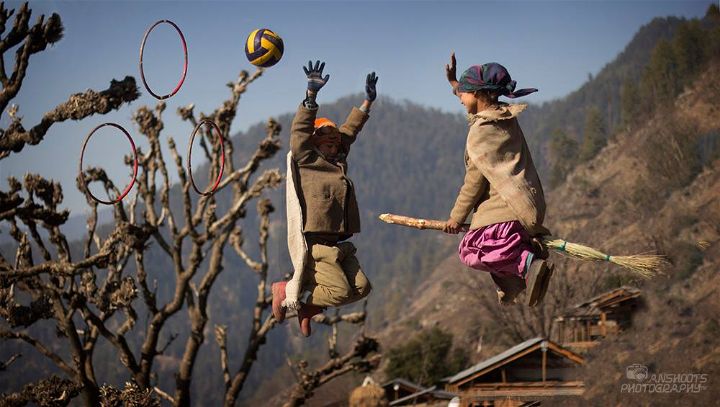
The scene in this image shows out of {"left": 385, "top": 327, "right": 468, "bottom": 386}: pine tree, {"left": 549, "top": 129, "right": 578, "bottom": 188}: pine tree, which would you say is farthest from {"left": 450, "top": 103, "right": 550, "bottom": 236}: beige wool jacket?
{"left": 549, "top": 129, "right": 578, "bottom": 188}: pine tree

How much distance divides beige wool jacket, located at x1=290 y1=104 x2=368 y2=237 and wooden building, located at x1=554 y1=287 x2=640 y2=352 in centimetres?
2437

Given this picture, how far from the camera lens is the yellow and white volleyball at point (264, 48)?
30.9 ft

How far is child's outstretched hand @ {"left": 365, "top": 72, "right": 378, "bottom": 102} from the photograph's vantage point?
29.8 ft

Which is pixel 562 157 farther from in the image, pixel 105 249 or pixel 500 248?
pixel 500 248

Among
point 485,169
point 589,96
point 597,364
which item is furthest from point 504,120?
point 589,96

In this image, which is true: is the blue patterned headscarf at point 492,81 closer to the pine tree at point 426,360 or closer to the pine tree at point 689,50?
the pine tree at point 426,360

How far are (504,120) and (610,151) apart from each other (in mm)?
76543

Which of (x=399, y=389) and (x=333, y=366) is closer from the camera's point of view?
(x=333, y=366)

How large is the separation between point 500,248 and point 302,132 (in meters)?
2.11

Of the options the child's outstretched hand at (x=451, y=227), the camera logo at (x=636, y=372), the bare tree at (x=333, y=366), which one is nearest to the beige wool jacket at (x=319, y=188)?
the child's outstretched hand at (x=451, y=227)

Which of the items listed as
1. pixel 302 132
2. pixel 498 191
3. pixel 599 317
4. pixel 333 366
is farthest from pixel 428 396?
pixel 498 191

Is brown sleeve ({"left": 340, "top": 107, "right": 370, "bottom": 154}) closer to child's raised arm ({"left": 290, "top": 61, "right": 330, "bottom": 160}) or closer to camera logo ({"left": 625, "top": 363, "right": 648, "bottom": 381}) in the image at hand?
child's raised arm ({"left": 290, "top": 61, "right": 330, "bottom": 160})

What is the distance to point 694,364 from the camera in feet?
78.7

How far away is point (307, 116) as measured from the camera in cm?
895
